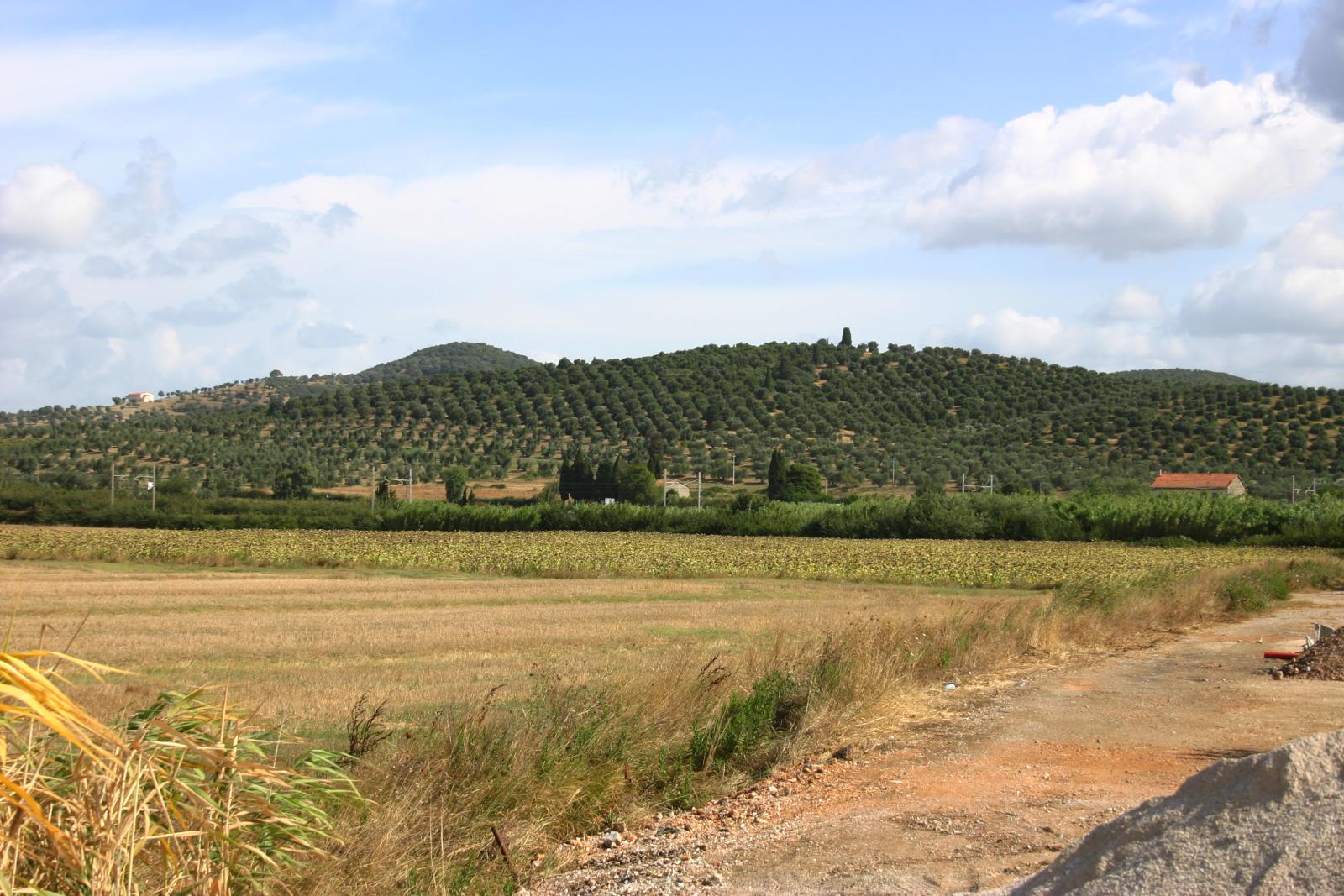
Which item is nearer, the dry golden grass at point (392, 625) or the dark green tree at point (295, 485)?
the dry golden grass at point (392, 625)

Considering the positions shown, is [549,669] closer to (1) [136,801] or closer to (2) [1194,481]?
(1) [136,801]

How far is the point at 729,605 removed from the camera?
98.7ft

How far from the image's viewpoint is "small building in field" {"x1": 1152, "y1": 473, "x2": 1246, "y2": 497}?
7412 cm

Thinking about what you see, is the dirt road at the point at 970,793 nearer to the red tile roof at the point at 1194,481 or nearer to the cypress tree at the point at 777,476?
the red tile roof at the point at 1194,481

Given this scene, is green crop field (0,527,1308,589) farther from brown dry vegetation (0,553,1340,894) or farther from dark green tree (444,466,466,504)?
dark green tree (444,466,466,504)

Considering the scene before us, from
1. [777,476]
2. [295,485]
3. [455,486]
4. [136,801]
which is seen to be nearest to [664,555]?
[777,476]

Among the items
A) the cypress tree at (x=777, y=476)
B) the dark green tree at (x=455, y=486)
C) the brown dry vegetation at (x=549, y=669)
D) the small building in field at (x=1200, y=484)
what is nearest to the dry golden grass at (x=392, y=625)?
the brown dry vegetation at (x=549, y=669)

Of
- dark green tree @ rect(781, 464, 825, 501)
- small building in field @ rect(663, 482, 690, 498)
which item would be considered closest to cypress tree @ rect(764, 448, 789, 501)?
dark green tree @ rect(781, 464, 825, 501)

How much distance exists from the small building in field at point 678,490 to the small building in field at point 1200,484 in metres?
32.1

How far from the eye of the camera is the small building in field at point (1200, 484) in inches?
2918

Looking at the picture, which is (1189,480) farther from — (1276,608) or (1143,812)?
(1143,812)

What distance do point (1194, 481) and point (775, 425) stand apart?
41.9 m

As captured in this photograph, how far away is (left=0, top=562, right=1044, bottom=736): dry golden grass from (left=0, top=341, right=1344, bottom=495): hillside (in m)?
54.8

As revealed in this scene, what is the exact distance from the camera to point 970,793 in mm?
9500
